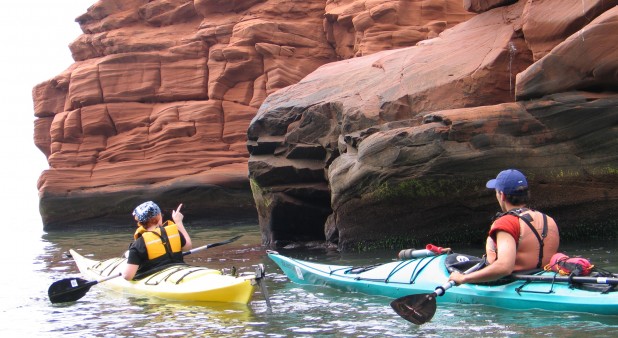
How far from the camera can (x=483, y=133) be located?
1148 centimetres

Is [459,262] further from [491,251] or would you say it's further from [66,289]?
[66,289]

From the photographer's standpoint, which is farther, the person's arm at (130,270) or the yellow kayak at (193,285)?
the person's arm at (130,270)

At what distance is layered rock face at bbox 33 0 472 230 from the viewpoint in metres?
21.8

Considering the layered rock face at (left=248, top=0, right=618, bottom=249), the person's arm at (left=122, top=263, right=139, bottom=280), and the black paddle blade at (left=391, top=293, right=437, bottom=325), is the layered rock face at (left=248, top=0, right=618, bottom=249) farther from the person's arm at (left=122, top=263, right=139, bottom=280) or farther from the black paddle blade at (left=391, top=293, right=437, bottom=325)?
the black paddle blade at (left=391, top=293, right=437, bottom=325)

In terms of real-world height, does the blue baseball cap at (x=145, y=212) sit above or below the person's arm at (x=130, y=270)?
above

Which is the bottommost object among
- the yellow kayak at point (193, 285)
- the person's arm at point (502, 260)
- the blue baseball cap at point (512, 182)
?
the yellow kayak at point (193, 285)

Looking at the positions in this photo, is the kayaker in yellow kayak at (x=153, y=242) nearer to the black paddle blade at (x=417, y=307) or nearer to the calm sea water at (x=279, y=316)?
the calm sea water at (x=279, y=316)

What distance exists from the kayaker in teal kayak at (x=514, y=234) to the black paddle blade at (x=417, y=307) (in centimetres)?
32

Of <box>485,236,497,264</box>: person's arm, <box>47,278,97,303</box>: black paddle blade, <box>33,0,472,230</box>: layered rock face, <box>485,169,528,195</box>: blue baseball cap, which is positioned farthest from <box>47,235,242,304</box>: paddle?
<box>33,0,472,230</box>: layered rock face

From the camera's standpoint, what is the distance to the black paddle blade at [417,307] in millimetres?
6516

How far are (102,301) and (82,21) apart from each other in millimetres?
18800

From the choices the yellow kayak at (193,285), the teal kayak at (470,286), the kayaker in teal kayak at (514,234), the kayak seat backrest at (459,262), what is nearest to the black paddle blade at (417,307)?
the kayaker in teal kayak at (514,234)

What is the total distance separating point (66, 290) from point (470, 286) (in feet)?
14.5

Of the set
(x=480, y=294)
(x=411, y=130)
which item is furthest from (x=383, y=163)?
(x=480, y=294)
